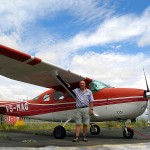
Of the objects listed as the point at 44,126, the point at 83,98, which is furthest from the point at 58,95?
the point at 44,126

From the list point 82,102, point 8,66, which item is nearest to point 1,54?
point 8,66

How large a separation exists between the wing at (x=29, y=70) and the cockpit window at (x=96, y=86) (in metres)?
0.42

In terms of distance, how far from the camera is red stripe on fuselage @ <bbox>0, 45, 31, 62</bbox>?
8.38 meters

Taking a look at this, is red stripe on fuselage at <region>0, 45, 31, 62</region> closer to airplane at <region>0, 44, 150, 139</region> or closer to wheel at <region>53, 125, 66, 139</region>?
airplane at <region>0, 44, 150, 139</region>

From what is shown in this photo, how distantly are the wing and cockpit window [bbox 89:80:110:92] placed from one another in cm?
42

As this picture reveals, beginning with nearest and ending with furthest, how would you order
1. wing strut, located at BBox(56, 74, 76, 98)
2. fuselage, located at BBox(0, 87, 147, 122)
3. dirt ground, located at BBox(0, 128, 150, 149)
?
dirt ground, located at BBox(0, 128, 150, 149) → fuselage, located at BBox(0, 87, 147, 122) → wing strut, located at BBox(56, 74, 76, 98)

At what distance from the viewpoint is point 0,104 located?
13.4m

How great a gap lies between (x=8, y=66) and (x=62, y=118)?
3070 millimetres

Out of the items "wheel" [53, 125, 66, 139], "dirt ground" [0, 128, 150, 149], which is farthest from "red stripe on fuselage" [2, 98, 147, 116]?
"dirt ground" [0, 128, 150, 149]

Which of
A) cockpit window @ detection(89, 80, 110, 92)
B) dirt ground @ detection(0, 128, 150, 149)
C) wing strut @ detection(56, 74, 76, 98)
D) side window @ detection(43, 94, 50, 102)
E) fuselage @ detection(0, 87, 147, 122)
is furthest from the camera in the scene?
side window @ detection(43, 94, 50, 102)

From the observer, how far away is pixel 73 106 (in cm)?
1093

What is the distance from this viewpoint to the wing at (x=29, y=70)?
8.86 metres

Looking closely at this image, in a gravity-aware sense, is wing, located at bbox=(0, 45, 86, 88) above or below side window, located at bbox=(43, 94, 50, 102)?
above

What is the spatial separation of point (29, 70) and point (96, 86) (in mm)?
2522
